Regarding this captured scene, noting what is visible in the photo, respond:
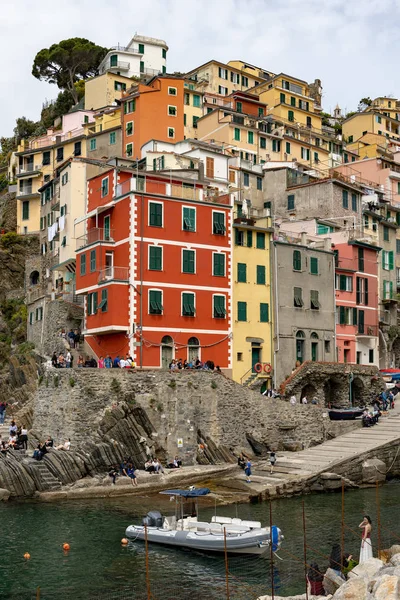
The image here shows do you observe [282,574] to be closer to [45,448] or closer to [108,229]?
[45,448]

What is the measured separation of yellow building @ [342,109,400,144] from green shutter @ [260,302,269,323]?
238 feet

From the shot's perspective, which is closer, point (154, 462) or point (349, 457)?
point (154, 462)

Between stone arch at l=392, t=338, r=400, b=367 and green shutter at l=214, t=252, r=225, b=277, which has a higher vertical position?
green shutter at l=214, t=252, r=225, b=277

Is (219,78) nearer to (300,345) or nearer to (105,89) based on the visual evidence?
(105,89)

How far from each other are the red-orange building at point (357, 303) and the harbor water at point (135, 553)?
79.0ft

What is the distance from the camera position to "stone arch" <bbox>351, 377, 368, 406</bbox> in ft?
203

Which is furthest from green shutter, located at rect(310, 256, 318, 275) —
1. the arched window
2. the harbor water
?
the harbor water

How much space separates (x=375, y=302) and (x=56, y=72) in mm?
67750

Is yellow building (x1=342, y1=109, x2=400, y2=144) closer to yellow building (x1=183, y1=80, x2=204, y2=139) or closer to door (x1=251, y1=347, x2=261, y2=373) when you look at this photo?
yellow building (x1=183, y1=80, x2=204, y2=139)

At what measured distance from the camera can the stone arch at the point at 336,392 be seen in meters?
60.4

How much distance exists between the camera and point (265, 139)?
91312 millimetres

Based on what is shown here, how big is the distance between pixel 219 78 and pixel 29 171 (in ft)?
126

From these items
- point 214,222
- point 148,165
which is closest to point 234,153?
point 148,165

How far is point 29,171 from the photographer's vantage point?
87.9 m
